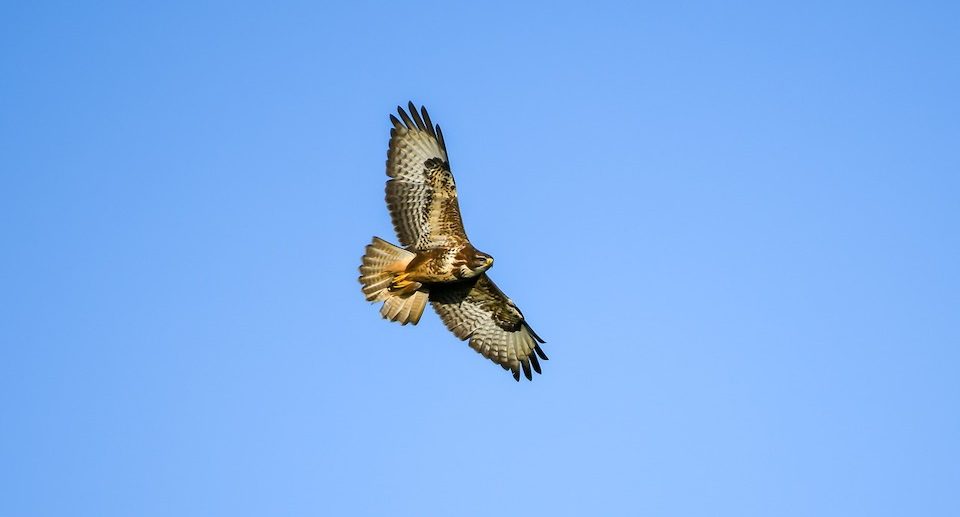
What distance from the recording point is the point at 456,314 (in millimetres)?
16328

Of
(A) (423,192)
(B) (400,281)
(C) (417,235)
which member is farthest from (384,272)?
(A) (423,192)

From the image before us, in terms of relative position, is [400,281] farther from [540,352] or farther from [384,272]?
[540,352]

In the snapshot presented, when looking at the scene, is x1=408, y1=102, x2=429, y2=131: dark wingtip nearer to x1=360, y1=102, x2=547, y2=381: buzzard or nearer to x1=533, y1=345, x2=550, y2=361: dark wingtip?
x1=360, y1=102, x2=547, y2=381: buzzard

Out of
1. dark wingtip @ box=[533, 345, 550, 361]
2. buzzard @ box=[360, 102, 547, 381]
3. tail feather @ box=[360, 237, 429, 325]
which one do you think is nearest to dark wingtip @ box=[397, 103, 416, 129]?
buzzard @ box=[360, 102, 547, 381]

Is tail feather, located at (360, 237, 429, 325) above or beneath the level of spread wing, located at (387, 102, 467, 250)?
beneath

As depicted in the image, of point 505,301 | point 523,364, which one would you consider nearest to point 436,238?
point 505,301

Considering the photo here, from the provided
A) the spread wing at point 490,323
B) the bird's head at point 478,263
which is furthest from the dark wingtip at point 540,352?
the bird's head at point 478,263

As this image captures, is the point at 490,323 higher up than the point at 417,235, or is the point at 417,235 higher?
the point at 490,323

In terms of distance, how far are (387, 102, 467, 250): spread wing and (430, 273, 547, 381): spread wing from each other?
1003 millimetres

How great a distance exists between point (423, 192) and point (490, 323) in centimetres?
234

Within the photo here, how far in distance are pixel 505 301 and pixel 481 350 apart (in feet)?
2.96

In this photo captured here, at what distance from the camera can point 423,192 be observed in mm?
14930

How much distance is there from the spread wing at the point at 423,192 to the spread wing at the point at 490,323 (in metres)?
1.00

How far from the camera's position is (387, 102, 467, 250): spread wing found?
14.9 meters
